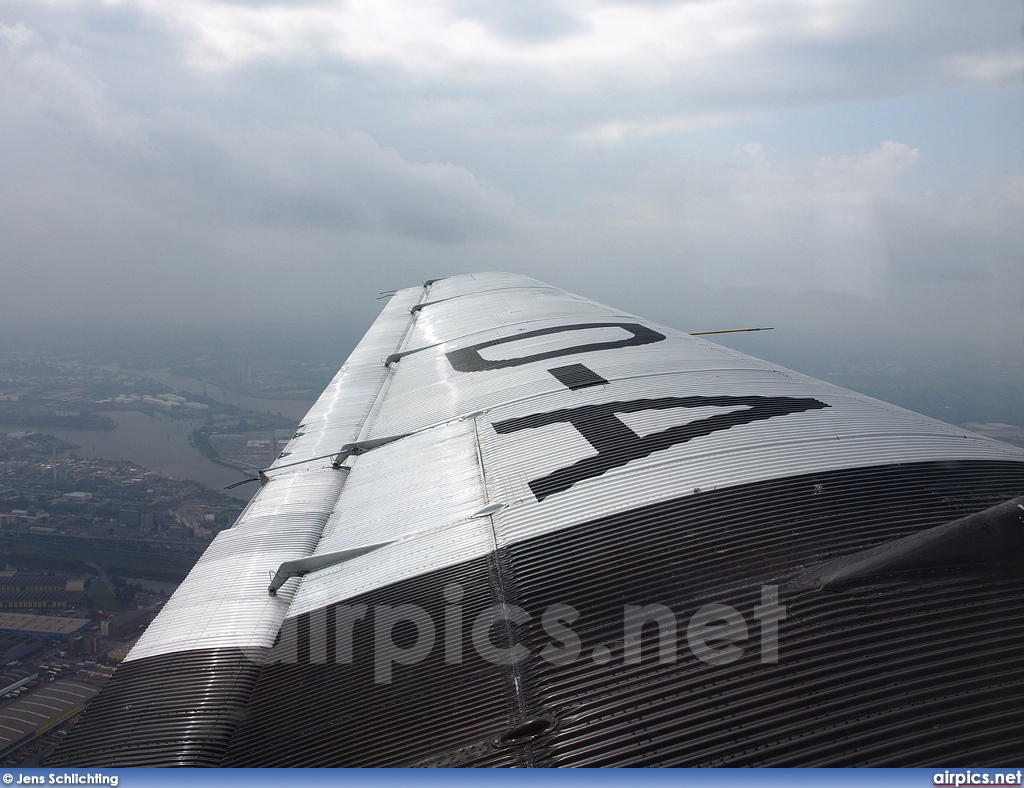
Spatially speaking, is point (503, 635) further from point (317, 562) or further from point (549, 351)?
point (549, 351)

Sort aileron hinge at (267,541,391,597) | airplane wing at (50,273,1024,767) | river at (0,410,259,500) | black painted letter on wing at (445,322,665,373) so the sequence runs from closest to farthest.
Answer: airplane wing at (50,273,1024,767)
aileron hinge at (267,541,391,597)
black painted letter on wing at (445,322,665,373)
river at (0,410,259,500)

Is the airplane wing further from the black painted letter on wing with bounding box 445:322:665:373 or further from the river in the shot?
the river

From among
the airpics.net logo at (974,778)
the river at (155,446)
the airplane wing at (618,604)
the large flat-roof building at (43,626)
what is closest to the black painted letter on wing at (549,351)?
the airplane wing at (618,604)

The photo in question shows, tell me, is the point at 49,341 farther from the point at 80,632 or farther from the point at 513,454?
the point at 513,454

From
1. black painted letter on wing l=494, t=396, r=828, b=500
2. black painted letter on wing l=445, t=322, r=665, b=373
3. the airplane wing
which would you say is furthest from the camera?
black painted letter on wing l=445, t=322, r=665, b=373

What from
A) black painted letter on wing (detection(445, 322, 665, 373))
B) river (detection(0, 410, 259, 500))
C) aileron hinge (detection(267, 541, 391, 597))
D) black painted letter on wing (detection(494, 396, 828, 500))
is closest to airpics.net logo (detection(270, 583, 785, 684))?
aileron hinge (detection(267, 541, 391, 597))

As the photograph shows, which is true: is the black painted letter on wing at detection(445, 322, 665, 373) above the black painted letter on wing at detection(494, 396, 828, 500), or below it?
above

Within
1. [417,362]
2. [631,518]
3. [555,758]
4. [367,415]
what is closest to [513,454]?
[631,518]

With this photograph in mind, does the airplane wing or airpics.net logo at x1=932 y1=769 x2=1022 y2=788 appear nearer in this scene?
airpics.net logo at x1=932 y1=769 x2=1022 y2=788
